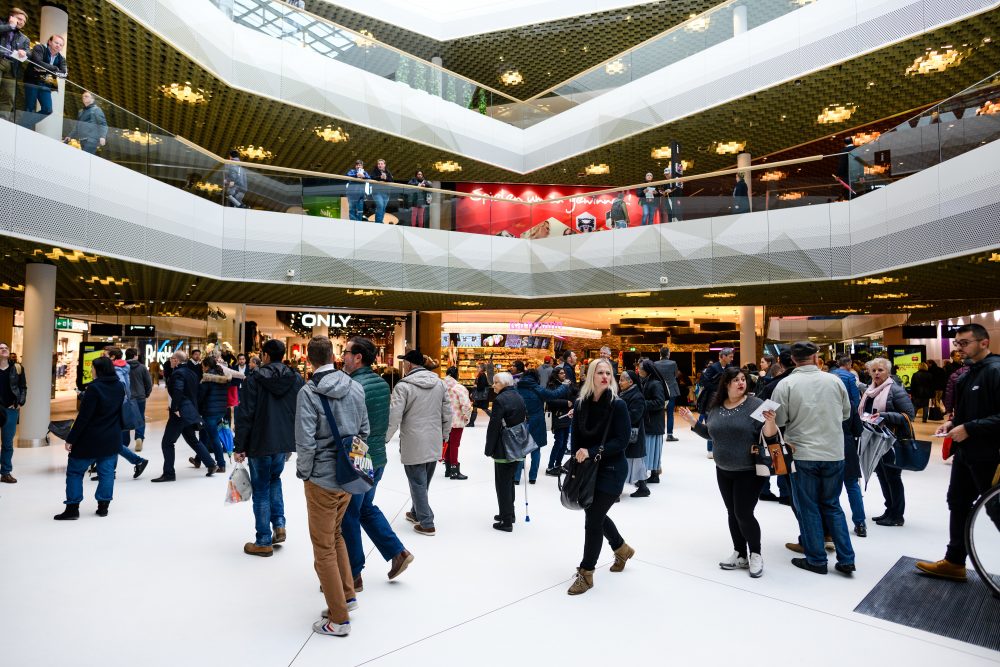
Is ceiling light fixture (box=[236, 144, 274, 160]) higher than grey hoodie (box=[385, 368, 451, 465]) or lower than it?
higher

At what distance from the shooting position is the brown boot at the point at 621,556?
14.6 feet

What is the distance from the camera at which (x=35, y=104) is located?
8.52 m

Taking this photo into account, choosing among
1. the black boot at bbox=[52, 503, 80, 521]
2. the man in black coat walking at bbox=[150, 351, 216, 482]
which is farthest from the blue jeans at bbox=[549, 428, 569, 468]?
the black boot at bbox=[52, 503, 80, 521]

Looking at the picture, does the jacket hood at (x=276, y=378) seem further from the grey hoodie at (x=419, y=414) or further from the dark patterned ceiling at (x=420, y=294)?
the dark patterned ceiling at (x=420, y=294)

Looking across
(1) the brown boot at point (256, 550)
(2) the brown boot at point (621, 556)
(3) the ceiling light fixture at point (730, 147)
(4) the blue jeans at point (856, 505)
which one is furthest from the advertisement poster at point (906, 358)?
(1) the brown boot at point (256, 550)

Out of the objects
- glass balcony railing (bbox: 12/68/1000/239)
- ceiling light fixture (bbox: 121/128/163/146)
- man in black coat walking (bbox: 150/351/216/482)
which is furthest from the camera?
ceiling light fixture (bbox: 121/128/163/146)

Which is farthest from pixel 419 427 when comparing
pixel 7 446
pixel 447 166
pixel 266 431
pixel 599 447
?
pixel 447 166

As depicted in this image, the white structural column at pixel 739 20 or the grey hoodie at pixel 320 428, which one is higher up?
the white structural column at pixel 739 20

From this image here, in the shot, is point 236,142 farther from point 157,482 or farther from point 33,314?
point 157,482

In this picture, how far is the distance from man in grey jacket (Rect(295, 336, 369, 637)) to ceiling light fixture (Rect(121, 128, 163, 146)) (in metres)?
9.10

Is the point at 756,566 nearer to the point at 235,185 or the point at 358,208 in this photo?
the point at 358,208

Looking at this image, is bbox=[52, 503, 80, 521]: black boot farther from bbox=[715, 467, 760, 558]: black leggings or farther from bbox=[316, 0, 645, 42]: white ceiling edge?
bbox=[316, 0, 645, 42]: white ceiling edge

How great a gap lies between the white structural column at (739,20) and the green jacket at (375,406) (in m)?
13.9

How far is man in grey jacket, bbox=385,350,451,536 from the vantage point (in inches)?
215
